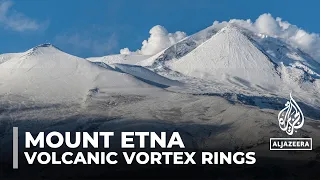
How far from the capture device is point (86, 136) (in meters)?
115

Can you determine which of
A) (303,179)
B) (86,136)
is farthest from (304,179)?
(86,136)

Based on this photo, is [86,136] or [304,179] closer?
[86,136]

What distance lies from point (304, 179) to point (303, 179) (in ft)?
4.97

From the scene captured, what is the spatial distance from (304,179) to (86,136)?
101 m

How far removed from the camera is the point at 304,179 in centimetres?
19762

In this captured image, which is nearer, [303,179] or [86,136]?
[86,136]

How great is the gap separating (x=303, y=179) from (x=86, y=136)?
102491mm

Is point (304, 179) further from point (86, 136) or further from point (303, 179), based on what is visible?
point (86, 136)

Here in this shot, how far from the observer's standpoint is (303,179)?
199125 mm
